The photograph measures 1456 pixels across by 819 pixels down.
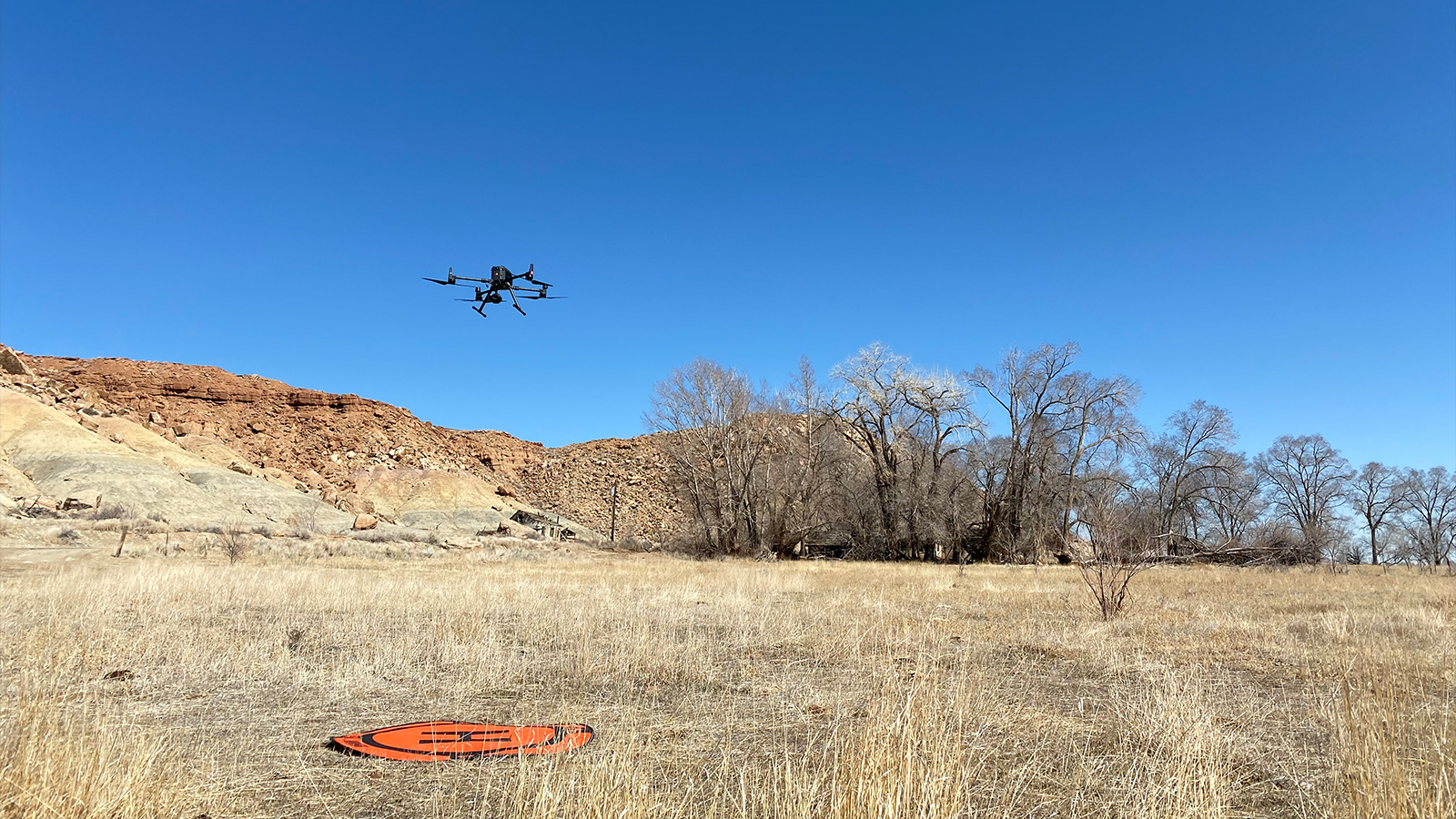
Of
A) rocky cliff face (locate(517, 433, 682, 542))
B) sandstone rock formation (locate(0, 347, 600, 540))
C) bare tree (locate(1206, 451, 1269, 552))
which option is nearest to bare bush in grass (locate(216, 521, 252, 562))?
sandstone rock formation (locate(0, 347, 600, 540))

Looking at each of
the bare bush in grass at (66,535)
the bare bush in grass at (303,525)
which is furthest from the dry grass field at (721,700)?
the bare bush in grass at (303,525)

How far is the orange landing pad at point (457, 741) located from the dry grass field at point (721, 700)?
0.53ft

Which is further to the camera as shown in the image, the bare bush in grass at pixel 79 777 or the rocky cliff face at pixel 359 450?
the rocky cliff face at pixel 359 450

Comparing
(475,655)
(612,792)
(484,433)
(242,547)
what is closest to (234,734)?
(475,655)

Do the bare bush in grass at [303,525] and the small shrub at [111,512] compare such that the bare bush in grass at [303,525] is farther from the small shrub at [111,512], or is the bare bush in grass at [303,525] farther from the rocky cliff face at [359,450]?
the rocky cliff face at [359,450]

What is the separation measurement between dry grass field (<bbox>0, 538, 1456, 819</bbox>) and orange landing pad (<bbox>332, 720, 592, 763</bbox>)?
16cm

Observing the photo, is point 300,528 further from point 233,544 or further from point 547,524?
point 547,524

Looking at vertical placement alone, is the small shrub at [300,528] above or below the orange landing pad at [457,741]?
above

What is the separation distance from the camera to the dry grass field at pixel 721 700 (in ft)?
11.4

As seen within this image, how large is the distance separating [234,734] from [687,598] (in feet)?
29.9

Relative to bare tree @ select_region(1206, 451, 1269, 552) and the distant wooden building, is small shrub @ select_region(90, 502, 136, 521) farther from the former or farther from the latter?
bare tree @ select_region(1206, 451, 1269, 552)

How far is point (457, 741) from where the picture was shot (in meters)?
4.93

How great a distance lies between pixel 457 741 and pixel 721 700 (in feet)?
7.07

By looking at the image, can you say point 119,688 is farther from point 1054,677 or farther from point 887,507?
point 887,507
